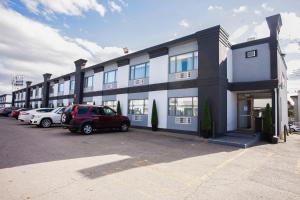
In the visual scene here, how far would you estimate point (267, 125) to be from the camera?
1262 cm

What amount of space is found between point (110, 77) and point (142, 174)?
60.7ft

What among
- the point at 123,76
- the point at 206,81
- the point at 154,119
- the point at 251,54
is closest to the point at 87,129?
the point at 154,119

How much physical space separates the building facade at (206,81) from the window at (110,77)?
187 centimetres

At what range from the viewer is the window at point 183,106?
14625mm

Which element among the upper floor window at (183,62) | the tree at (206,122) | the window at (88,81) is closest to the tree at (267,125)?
the tree at (206,122)

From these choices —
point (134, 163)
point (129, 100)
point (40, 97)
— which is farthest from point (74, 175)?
point (40, 97)

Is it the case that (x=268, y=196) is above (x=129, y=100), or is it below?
below

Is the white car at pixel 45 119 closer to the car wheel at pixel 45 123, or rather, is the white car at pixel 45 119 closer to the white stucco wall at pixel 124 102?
the car wheel at pixel 45 123

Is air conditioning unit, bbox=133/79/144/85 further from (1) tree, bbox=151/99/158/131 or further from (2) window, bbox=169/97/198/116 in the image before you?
(2) window, bbox=169/97/198/116

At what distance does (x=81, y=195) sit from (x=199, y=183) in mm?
2865

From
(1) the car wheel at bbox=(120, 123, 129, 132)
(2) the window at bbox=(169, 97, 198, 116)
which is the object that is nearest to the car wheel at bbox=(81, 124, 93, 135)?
(1) the car wheel at bbox=(120, 123, 129, 132)

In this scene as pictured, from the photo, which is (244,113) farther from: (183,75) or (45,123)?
(45,123)

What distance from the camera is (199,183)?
521 centimetres

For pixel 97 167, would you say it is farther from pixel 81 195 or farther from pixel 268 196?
pixel 268 196
